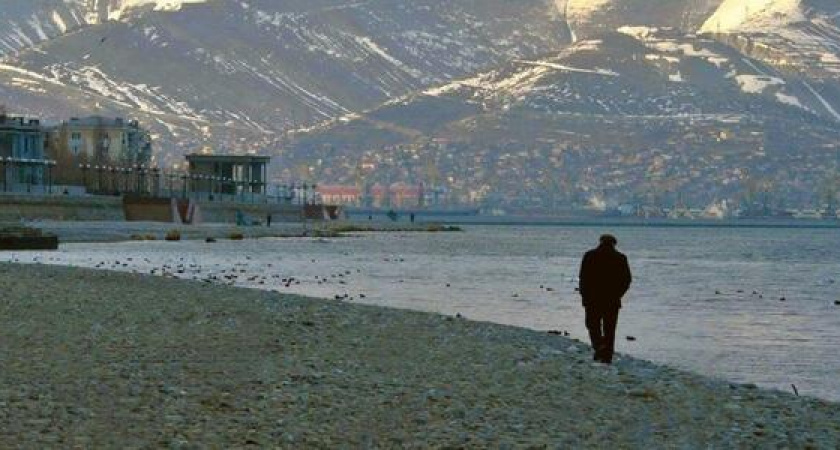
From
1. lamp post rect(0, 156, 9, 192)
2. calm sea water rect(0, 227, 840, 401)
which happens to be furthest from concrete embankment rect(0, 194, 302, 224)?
calm sea water rect(0, 227, 840, 401)

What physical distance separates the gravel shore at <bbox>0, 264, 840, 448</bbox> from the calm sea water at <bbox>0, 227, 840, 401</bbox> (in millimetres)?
5100

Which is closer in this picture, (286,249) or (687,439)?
(687,439)

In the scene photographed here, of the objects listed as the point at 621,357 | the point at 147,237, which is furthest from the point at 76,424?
the point at 147,237

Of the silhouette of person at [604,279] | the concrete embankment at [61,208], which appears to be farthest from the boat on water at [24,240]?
the silhouette of person at [604,279]

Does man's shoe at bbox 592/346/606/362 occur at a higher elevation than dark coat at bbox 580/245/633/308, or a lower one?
lower

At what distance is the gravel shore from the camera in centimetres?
2253

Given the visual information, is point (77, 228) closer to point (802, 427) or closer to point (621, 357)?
point (621, 357)

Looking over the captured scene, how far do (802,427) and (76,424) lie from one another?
9.79 metres

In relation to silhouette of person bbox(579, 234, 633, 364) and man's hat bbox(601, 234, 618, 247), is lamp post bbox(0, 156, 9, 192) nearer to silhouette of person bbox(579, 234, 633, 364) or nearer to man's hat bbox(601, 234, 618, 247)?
silhouette of person bbox(579, 234, 633, 364)

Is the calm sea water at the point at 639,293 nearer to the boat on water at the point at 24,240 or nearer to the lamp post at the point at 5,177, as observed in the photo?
the boat on water at the point at 24,240

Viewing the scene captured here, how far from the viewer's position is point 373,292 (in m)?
67.2

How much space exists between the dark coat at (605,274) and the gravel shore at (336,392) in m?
1.31

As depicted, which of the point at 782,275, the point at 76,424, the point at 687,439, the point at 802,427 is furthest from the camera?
the point at 782,275

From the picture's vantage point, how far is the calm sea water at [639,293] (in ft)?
136
